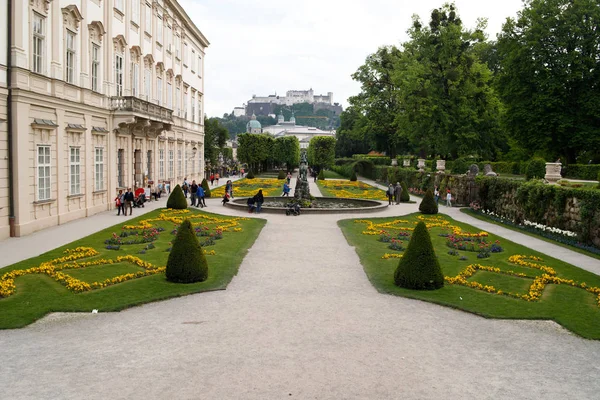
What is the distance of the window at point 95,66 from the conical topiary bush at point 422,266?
20002 mm

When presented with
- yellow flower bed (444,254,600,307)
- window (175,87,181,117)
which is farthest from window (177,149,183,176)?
yellow flower bed (444,254,600,307)

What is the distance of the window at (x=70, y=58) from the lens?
2310 centimetres

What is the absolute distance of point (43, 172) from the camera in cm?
2092

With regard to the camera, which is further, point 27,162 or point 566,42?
point 566,42

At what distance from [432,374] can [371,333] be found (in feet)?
6.31

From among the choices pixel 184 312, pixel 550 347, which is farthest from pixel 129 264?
pixel 550 347

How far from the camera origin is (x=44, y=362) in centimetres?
783

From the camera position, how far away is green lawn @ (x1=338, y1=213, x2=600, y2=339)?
1059cm

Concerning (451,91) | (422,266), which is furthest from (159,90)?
(422,266)

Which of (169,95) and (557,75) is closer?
(557,75)

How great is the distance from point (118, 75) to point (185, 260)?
67.3 ft

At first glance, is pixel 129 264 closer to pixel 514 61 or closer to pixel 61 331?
pixel 61 331

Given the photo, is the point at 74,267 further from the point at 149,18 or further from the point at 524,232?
the point at 149,18

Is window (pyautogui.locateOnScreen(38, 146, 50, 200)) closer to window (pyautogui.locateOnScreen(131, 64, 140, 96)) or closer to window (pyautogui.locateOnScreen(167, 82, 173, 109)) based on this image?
window (pyautogui.locateOnScreen(131, 64, 140, 96))
